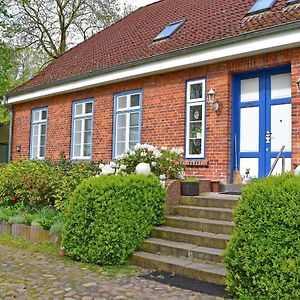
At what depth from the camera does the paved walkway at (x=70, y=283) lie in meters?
4.69

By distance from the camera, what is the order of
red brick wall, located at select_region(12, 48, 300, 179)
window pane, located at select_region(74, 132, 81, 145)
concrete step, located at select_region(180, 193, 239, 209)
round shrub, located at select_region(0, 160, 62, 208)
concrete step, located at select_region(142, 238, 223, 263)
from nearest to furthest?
1. concrete step, located at select_region(142, 238, 223, 263)
2. concrete step, located at select_region(180, 193, 239, 209)
3. red brick wall, located at select_region(12, 48, 300, 179)
4. round shrub, located at select_region(0, 160, 62, 208)
5. window pane, located at select_region(74, 132, 81, 145)

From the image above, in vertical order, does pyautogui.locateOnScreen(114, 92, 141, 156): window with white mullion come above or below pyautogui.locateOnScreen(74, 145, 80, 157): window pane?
above

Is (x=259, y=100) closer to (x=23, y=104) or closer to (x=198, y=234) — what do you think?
(x=198, y=234)

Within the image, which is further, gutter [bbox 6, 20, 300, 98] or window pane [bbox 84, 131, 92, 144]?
window pane [bbox 84, 131, 92, 144]

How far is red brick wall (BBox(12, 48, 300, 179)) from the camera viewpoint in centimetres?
881

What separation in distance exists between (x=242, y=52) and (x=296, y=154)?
233cm

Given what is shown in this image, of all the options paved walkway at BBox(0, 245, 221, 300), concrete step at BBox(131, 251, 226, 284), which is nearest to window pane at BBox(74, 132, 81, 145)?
paved walkway at BBox(0, 245, 221, 300)

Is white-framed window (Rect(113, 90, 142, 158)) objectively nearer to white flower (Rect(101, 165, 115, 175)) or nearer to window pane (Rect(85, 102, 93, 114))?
window pane (Rect(85, 102, 93, 114))

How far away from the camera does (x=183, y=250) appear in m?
5.96

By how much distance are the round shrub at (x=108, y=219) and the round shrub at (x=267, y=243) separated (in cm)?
201

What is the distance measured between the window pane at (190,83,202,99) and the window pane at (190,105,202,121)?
0.83 ft

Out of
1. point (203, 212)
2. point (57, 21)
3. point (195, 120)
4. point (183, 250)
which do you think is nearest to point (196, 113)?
point (195, 120)

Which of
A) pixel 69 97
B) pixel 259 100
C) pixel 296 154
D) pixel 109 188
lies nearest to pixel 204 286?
pixel 109 188

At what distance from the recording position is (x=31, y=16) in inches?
933
